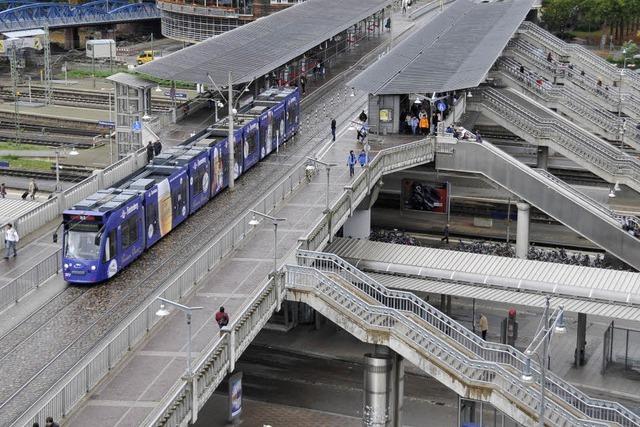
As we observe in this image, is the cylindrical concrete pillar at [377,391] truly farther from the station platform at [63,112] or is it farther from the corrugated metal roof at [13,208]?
the station platform at [63,112]

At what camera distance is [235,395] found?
5069cm

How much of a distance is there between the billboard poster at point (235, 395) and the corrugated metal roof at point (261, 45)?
31.2 m

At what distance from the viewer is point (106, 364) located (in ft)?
140

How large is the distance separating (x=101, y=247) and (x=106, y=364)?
896cm

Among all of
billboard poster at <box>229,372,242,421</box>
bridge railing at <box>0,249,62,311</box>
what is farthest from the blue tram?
billboard poster at <box>229,372,242,421</box>

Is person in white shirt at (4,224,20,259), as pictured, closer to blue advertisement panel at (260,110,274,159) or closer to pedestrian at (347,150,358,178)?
pedestrian at (347,150,358,178)

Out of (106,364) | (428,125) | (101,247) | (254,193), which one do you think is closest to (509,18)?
(428,125)

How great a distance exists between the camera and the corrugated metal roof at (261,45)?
8150 centimetres

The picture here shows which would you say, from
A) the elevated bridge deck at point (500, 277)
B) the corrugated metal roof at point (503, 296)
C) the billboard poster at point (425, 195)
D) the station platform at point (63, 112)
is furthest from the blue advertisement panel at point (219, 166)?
the station platform at point (63, 112)

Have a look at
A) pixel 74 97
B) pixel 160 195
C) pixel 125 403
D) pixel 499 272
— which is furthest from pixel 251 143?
pixel 74 97

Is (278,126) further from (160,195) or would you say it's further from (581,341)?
(581,341)

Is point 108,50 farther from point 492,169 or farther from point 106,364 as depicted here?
point 106,364

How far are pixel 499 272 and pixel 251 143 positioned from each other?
17919 millimetres

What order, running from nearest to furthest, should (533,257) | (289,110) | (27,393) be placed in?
(27,393)
(533,257)
(289,110)
